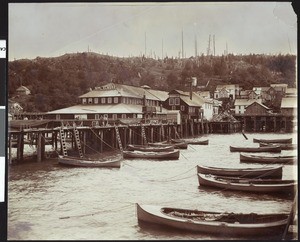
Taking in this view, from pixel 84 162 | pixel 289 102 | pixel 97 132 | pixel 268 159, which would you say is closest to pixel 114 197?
pixel 84 162

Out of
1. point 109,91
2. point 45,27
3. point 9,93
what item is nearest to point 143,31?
point 109,91

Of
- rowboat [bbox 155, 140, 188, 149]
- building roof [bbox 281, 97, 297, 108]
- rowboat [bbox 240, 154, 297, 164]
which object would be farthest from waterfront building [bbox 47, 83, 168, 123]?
building roof [bbox 281, 97, 297, 108]

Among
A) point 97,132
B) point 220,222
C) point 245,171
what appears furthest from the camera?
point 97,132

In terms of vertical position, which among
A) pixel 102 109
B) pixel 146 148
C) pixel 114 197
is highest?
pixel 102 109

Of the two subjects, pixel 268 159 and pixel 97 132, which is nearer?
pixel 268 159

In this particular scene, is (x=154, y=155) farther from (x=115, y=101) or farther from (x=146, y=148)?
(x=115, y=101)

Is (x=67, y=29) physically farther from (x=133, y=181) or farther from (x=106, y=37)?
(x=133, y=181)

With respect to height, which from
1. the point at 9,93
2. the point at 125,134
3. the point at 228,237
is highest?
the point at 9,93

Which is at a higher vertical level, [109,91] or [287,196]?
[109,91]
